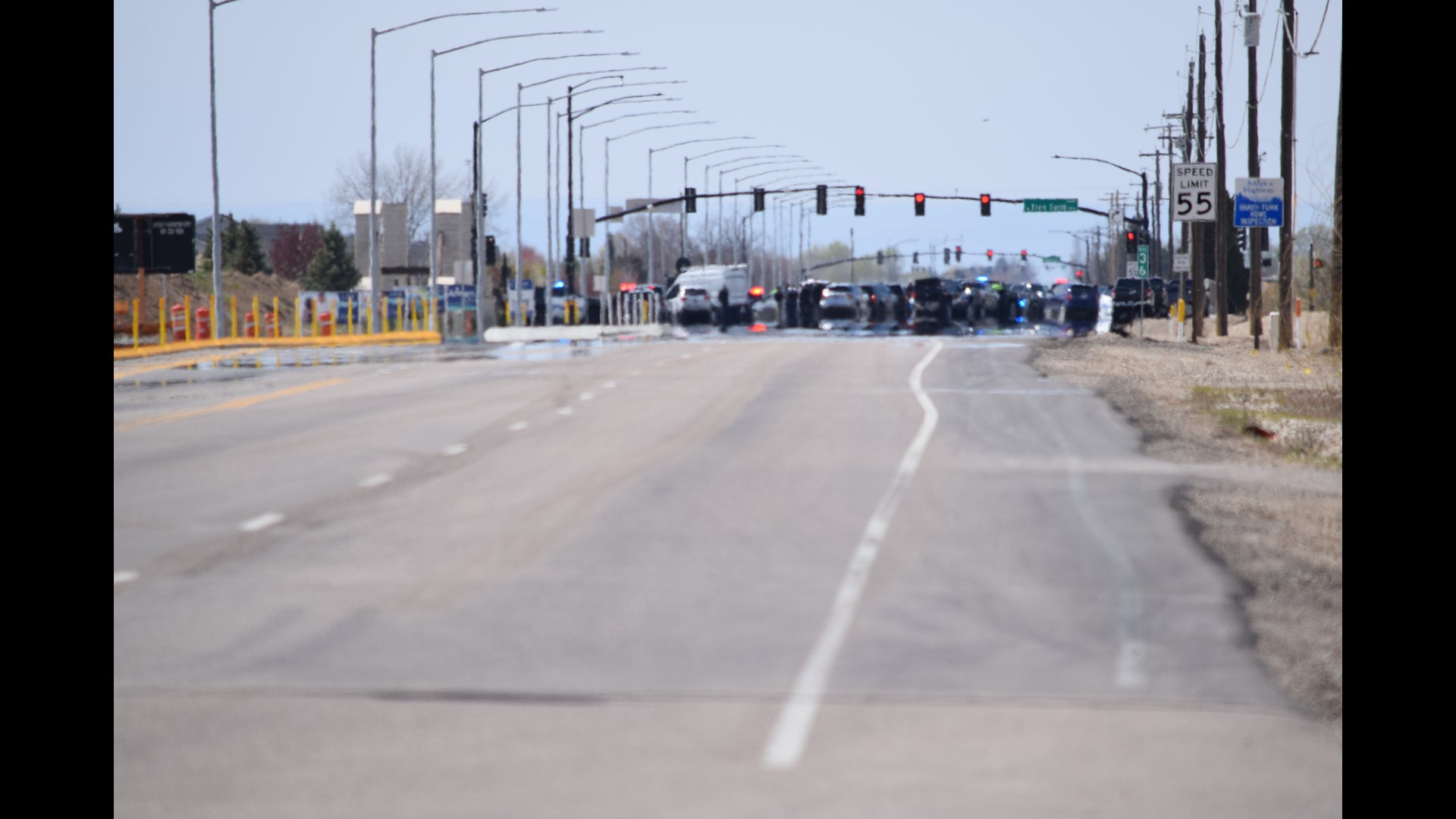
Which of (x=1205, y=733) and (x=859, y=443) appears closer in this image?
(x=1205, y=733)

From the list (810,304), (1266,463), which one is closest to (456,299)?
(810,304)

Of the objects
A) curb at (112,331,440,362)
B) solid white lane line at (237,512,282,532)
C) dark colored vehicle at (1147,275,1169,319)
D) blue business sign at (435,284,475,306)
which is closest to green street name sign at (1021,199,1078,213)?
dark colored vehicle at (1147,275,1169,319)

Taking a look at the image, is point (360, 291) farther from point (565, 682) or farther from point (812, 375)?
point (565, 682)

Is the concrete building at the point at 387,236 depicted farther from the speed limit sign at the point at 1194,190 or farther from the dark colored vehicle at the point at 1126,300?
the speed limit sign at the point at 1194,190

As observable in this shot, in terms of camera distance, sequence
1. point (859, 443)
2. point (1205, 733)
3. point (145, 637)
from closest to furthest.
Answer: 1. point (1205, 733)
2. point (145, 637)
3. point (859, 443)

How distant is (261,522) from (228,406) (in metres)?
10.7

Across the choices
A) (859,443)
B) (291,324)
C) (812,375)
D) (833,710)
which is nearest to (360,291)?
(291,324)

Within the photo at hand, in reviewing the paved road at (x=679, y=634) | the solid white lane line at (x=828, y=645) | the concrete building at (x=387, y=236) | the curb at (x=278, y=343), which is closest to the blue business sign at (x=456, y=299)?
the curb at (x=278, y=343)

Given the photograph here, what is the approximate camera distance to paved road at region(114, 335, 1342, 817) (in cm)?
729

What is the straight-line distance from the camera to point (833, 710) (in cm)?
832

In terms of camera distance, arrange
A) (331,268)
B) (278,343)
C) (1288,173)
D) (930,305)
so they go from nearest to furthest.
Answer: (1288,173) < (278,343) < (930,305) < (331,268)

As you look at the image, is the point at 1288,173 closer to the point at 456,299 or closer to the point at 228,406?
the point at 228,406

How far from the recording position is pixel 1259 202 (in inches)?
1533
